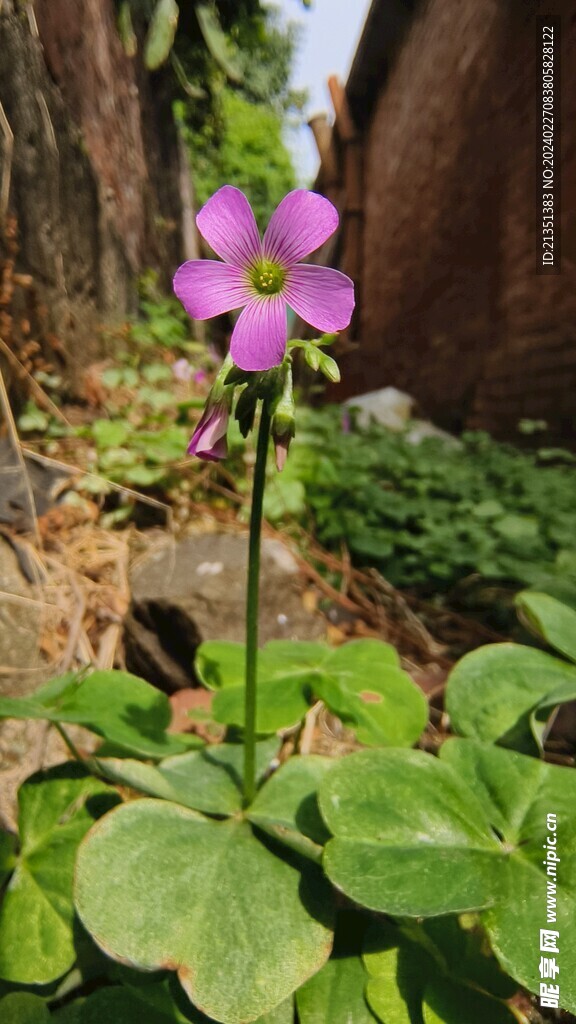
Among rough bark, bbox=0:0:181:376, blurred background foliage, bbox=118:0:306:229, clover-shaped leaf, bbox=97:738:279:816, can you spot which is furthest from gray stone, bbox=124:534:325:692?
blurred background foliage, bbox=118:0:306:229

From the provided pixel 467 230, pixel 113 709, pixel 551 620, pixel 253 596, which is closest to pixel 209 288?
pixel 253 596

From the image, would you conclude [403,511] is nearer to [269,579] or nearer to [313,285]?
[269,579]

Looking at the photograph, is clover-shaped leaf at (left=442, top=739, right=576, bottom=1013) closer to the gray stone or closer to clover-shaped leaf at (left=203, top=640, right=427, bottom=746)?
clover-shaped leaf at (left=203, top=640, right=427, bottom=746)

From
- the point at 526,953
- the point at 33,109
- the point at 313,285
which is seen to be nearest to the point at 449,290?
the point at 33,109

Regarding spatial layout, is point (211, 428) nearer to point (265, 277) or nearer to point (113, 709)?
point (265, 277)

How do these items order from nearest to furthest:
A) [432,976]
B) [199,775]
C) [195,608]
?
1. [432,976]
2. [199,775]
3. [195,608]

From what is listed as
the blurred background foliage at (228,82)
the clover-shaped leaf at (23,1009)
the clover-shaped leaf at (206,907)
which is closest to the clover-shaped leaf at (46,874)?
the clover-shaped leaf at (23,1009)

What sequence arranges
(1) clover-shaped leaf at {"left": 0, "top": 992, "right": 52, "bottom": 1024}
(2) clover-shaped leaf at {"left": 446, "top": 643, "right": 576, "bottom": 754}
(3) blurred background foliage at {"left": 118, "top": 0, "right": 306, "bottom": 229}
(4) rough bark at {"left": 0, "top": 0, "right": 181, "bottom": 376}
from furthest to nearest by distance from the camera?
Answer: (3) blurred background foliage at {"left": 118, "top": 0, "right": 306, "bottom": 229}
(4) rough bark at {"left": 0, "top": 0, "right": 181, "bottom": 376}
(2) clover-shaped leaf at {"left": 446, "top": 643, "right": 576, "bottom": 754}
(1) clover-shaped leaf at {"left": 0, "top": 992, "right": 52, "bottom": 1024}
